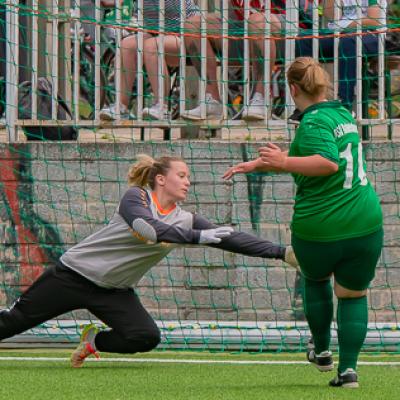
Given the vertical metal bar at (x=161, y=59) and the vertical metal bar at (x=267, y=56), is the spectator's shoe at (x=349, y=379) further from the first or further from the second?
the vertical metal bar at (x=161, y=59)

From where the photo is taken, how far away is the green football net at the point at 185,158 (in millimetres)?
9227

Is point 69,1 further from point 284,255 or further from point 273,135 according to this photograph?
point 284,255

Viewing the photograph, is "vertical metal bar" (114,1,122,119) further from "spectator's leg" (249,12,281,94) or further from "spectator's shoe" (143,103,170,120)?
"spectator's leg" (249,12,281,94)

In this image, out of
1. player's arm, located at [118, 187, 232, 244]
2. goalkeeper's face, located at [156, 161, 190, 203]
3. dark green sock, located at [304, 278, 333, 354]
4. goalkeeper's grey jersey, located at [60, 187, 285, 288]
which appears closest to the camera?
dark green sock, located at [304, 278, 333, 354]

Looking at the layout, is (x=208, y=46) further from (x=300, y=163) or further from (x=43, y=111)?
(x=300, y=163)

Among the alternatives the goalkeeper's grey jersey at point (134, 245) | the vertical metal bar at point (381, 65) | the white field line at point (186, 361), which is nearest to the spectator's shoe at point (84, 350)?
the goalkeeper's grey jersey at point (134, 245)

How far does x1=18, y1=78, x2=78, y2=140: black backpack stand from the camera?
9969 mm

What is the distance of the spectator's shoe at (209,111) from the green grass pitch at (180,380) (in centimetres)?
212

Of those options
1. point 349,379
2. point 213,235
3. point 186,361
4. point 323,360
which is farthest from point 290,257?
point 186,361

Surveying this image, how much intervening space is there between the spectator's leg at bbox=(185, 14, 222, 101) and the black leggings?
2.69m

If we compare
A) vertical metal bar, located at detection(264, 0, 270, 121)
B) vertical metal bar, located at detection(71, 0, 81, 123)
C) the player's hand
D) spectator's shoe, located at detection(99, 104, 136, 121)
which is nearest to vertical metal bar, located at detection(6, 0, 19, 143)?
vertical metal bar, located at detection(71, 0, 81, 123)

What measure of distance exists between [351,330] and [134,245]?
163 centimetres

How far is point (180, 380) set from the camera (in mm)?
6781

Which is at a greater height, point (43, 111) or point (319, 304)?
point (43, 111)
